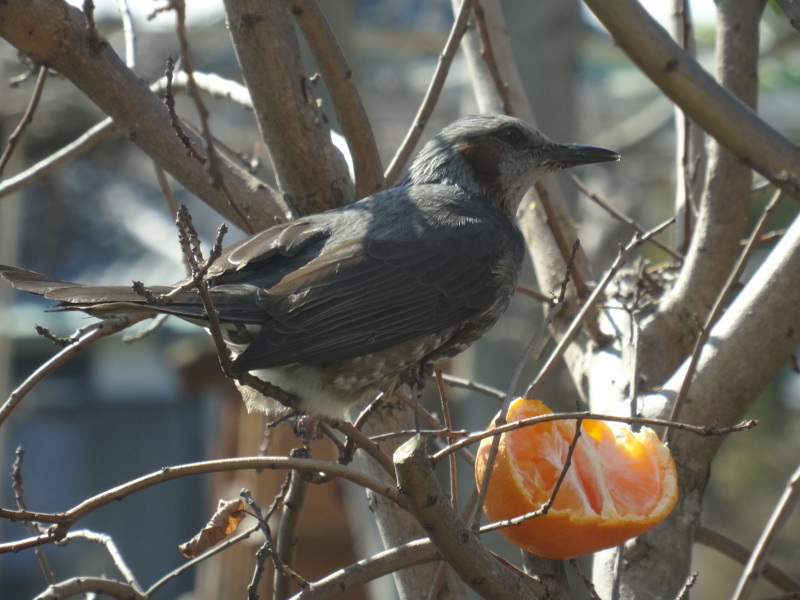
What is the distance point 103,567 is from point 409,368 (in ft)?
18.4

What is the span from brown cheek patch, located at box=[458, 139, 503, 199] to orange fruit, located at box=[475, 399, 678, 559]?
1.21 metres

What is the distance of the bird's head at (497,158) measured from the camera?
3.08m

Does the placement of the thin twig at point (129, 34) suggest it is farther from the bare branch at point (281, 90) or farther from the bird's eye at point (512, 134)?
the bird's eye at point (512, 134)

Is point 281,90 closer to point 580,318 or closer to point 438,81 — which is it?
point 438,81

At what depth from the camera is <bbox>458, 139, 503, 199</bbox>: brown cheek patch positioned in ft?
10.2

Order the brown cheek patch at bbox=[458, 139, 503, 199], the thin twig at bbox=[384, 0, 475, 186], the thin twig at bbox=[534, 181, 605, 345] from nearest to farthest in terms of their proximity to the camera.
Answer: the thin twig at bbox=[384, 0, 475, 186] → the thin twig at bbox=[534, 181, 605, 345] → the brown cheek patch at bbox=[458, 139, 503, 199]

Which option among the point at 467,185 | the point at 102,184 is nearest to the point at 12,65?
the point at 102,184

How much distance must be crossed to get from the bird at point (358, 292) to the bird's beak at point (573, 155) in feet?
0.17

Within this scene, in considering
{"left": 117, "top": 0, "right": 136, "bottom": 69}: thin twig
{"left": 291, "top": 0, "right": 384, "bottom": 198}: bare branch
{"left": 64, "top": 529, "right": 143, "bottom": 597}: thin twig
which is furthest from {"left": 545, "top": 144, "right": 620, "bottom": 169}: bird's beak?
{"left": 64, "top": 529, "right": 143, "bottom": 597}: thin twig

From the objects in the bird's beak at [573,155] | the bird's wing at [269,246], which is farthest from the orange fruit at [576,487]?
the bird's beak at [573,155]

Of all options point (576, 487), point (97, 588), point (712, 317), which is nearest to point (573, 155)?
→ point (712, 317)

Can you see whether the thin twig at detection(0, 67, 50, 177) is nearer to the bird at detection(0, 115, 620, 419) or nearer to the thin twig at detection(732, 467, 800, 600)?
the bird at detection(0, 115, 620, 419)

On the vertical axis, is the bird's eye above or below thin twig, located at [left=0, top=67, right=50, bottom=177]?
below

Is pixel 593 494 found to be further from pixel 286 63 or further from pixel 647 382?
pixel 286 63
